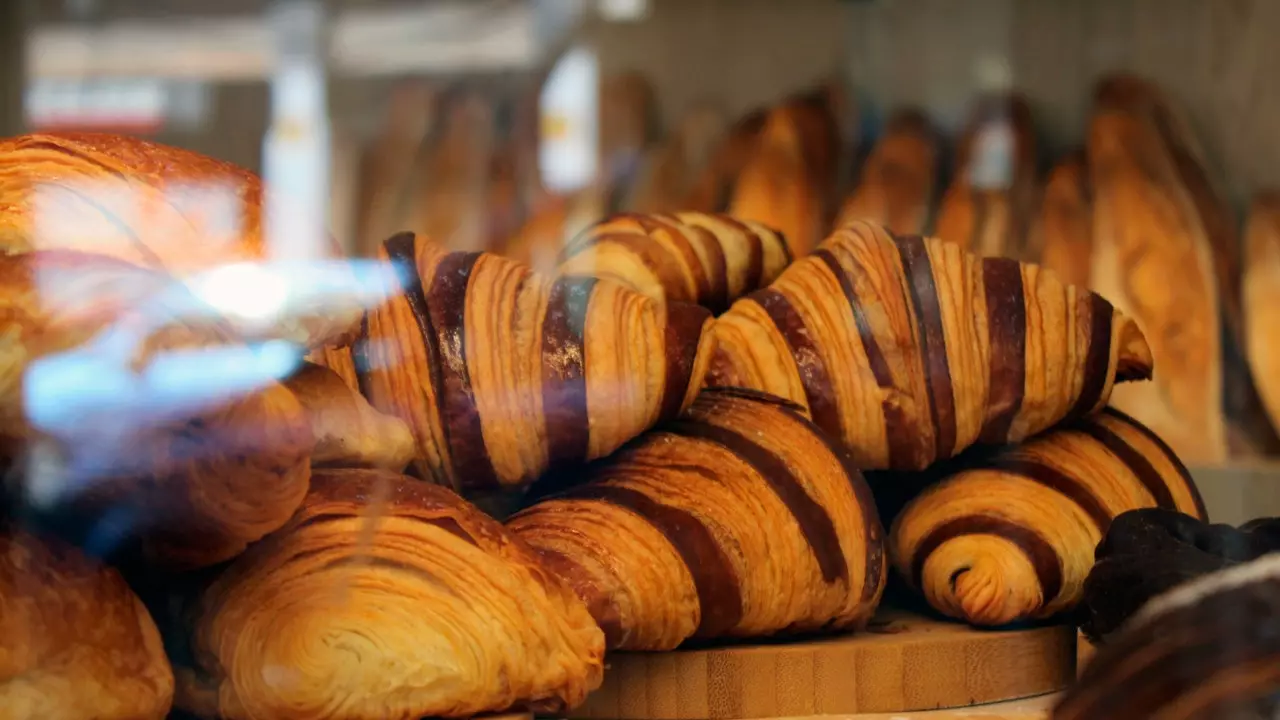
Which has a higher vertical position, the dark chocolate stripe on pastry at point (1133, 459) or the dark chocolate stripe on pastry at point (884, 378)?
the dark chocolate stripe on pastry at point (884, 378)

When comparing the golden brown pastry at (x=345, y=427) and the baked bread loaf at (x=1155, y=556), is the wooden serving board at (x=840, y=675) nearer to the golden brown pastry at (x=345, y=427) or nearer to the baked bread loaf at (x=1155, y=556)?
the baked bread loaf at (x=1155, y=556)

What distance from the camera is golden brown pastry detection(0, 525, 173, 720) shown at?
0.52m

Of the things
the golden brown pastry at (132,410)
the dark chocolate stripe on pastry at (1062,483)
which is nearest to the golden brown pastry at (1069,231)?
the dark chocolate stripe on pastry at (1062,483)

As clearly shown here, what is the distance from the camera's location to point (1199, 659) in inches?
18.7

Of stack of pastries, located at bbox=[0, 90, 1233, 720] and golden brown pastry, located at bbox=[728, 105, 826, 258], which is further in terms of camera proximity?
golden brown pastry, located at bbox=[728, 105, 826, 258]

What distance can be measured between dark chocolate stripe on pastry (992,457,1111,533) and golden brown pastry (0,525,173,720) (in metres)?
0.51

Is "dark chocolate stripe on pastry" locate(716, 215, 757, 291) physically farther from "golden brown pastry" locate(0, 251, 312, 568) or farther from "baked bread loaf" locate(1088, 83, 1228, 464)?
"golden brown pastry" locate(0, 251, 312, 568)

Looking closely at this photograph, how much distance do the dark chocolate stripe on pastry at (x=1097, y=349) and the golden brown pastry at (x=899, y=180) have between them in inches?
4.5

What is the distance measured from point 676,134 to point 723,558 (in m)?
0.25

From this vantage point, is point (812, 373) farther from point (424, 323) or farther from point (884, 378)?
point (424, 323)

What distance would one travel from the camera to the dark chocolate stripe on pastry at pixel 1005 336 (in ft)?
2.60

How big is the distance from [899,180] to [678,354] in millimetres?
179

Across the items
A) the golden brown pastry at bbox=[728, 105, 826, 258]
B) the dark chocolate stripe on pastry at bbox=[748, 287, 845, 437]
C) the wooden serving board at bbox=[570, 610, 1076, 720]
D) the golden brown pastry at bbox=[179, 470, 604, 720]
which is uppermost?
the golden brown pastry at bbox=[728, 105, 826, 258]

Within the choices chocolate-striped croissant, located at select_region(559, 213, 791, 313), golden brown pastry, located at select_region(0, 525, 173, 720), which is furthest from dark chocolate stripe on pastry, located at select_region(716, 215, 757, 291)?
golden brown pastry, located at select_region(0, 525, 173, 720)
